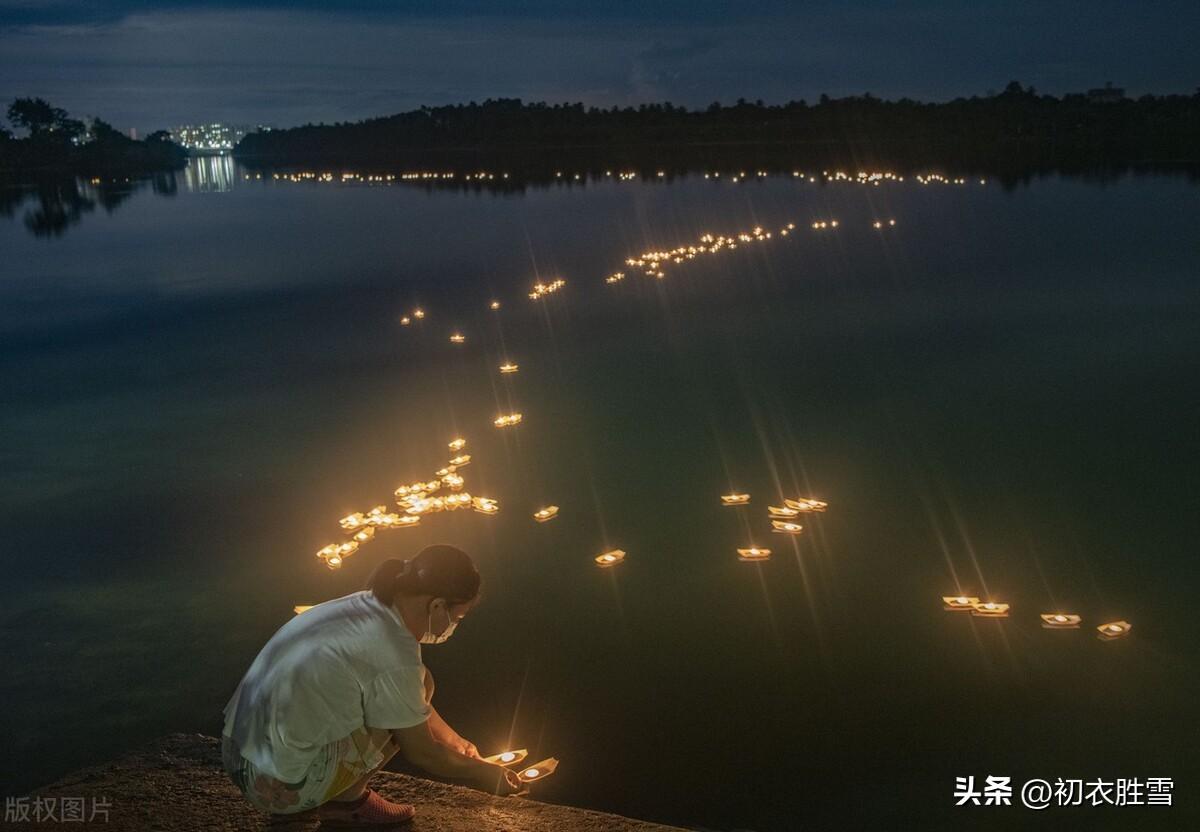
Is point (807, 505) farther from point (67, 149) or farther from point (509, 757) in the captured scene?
point (67, 149)

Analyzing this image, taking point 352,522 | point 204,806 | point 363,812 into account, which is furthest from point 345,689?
point 352,522

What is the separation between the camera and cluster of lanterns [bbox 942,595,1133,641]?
4.98 m

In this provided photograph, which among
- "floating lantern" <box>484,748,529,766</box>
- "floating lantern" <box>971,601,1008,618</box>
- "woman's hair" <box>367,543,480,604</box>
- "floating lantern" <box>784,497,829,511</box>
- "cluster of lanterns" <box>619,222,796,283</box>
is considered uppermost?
"cluster of lanterns" <box>619,222,796,283</box>

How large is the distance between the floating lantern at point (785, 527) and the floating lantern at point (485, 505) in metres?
1.85

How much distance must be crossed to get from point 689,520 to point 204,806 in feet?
11.5

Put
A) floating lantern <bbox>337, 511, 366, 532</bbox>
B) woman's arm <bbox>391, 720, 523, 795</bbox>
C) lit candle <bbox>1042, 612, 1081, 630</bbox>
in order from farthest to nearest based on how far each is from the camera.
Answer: floating lantern <bbox>337, 511, 366, 532</bbox>
lit candle <bbox>1042, 612, 1081, 630</bbox>
woman's arm <bbox>391, 720, 523, 795</bbox>

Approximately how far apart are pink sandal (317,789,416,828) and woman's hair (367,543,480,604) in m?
0.79

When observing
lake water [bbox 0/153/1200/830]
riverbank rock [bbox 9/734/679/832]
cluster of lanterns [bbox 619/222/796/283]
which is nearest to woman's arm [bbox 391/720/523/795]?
riverbank rock [bbox 9/734/679/832]

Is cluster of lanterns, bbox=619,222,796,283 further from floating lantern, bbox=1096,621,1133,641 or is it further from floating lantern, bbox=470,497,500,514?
floating lantern, bbox=1096,621,1133,641

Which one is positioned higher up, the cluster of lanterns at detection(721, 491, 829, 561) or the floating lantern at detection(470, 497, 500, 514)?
the floating lantern at detection(470, 497, 500, 514)

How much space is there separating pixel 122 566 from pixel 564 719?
326 cm

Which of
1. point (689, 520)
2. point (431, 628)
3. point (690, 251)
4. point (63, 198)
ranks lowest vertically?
point (689, 520)

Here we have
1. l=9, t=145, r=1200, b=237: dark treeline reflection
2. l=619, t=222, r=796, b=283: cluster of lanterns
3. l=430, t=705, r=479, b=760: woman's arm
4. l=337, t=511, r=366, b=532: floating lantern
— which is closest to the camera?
l=430, t=705, r=479, b=760: woman's arm

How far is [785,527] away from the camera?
630cm
